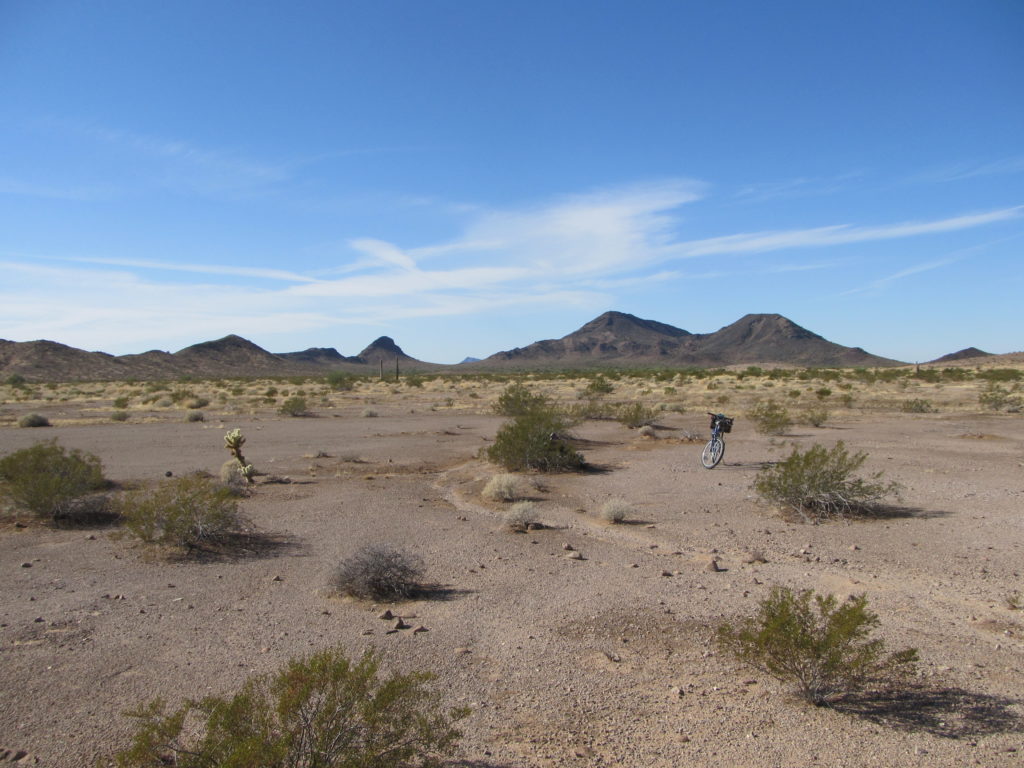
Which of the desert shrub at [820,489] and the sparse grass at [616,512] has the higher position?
the desert shrub at [820,489]

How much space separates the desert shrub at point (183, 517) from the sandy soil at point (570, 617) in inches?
16.4

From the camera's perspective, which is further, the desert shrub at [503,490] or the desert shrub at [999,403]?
the desert shrub at [999,403]

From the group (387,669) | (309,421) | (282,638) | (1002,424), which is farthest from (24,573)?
(1002,424)

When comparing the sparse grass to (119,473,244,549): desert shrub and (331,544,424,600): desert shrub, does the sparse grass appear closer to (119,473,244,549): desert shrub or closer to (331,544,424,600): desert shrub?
(331,544,424,600): desert shrub

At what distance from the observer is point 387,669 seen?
6180mm

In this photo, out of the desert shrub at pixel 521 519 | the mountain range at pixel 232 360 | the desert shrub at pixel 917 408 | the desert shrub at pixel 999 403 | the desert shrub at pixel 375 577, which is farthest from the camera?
the mountain range at pixel 232 360

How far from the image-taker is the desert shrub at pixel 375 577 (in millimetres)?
8164

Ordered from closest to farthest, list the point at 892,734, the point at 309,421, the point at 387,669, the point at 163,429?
the point at 892,734
the point at 387,669
the point at 163,429
the point at 309,421

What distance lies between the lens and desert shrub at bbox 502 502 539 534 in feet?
38.3

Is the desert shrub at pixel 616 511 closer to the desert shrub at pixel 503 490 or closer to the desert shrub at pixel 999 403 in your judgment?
the desert shrub at pixel 503 490

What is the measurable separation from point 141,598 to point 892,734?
25.0 feet

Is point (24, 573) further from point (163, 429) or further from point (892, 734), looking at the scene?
point (163, 429)

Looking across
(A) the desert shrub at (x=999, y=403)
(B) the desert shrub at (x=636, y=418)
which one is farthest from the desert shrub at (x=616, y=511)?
(A) the desert shrub at (x=999, y=403)

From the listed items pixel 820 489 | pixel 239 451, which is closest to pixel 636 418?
pixel 820 489
